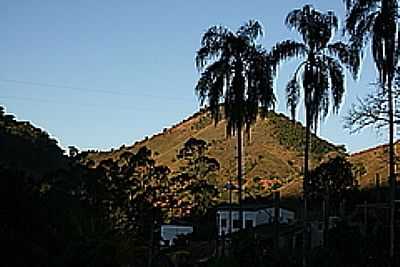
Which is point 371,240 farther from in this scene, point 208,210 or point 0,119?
point 0,119

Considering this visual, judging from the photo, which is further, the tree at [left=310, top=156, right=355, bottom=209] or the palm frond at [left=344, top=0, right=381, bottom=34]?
the tree at [left=310, top=156, right=355, bottom=209]

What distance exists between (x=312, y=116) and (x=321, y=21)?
10.6 ft

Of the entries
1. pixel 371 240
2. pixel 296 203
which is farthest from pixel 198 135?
pixel 371 240

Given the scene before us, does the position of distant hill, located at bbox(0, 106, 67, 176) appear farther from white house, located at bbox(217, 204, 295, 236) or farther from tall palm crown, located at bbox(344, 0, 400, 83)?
tall palm crown, located at bbox(344, 0, 400, 83)

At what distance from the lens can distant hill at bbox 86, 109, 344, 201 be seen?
105438 mm

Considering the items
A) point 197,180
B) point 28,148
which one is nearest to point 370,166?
point 197,180

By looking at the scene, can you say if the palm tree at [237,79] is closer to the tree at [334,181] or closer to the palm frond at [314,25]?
the palm frond at [314,25]

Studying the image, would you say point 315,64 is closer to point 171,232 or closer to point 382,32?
point 382,32

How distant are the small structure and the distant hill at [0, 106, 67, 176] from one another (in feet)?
40.0

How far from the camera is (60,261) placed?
25422 mm

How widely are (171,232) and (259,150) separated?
1787 inches

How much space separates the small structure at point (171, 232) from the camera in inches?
2832

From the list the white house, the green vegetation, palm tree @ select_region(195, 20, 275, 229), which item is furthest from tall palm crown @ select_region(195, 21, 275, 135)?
the green vegetation

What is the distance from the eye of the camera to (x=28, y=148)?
73.1 meters
